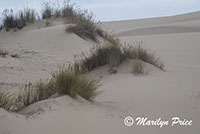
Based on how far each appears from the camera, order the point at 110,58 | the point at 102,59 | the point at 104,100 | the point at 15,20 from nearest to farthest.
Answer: the point at 104,100 < the point at 110,58 < the point at 102,59 < the point at 15,20

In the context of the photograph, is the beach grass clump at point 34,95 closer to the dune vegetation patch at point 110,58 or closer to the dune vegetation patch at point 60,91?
the dune vegetation patch at point 60,91

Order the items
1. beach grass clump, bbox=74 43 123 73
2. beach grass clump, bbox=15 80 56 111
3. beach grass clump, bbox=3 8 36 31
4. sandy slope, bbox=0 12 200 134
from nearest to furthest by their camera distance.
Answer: sandy slope, bbox=0 12 200 134
beach grass clump, bbox=15 80 56 111
beach grass clump, bbox=74 43 123 73
beach grass clump, bbox=3 8 36 31

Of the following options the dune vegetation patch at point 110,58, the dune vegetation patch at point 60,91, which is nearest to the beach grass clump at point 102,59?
the dune vegetation patch at point 110,58

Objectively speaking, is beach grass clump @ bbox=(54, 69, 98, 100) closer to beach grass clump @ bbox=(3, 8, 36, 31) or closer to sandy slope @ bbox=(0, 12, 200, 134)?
sandy slope @ bbox=(0, 12, 200, 134)

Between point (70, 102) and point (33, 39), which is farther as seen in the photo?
point (33, 39)

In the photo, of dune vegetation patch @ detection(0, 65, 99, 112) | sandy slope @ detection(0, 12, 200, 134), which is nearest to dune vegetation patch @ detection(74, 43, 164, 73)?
sandy slope @ detection(0, 12, 200, 134)

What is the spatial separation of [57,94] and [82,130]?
884 millimetres

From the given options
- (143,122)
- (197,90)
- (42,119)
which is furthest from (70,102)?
(197,90)

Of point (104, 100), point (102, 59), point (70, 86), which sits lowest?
point (104, 100)

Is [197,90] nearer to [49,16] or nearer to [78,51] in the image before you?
[78,51]

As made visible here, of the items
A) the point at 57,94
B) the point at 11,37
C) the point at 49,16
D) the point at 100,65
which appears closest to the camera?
the point at 57,94

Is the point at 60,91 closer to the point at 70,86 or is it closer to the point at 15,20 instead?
the point at 70,86

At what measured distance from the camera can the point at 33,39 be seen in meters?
8.90

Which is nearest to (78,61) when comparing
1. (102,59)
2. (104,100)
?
(102,59)
